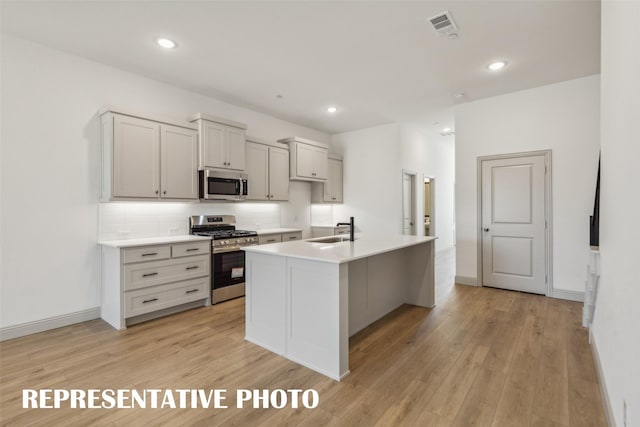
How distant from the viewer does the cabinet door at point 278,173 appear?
203 inches

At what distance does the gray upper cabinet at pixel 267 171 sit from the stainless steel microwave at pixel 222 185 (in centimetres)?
21

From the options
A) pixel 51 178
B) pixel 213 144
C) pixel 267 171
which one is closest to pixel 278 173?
pixel 267 171

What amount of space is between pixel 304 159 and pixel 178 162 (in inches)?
91.3

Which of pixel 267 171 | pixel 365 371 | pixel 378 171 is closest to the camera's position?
pixel 365 371

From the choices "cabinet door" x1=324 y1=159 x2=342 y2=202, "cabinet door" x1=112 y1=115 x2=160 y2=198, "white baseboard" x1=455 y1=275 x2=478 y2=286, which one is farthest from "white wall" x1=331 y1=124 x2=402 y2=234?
"cabinet door" x1=112 y1=115 x2=160 y2=198

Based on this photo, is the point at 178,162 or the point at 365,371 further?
the point at 178,162

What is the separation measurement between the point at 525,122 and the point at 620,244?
3.43m

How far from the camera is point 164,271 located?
347 centimetres

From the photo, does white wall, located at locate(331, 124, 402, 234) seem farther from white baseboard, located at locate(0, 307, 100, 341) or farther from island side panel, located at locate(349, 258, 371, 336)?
white baseboard, located at locate(0, 307, 100, 341)

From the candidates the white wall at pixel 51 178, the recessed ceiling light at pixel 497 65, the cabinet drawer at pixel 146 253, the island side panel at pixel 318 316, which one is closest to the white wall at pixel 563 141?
the recessed ceiling light at pixel 497 65

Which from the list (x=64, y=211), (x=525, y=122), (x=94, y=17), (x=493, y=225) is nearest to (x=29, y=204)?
(x=64, y=211)

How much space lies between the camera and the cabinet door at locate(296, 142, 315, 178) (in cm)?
547

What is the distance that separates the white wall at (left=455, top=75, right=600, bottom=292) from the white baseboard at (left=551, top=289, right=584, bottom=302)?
2.1 inches

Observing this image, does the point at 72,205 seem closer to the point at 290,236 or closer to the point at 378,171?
the point at 290,236
